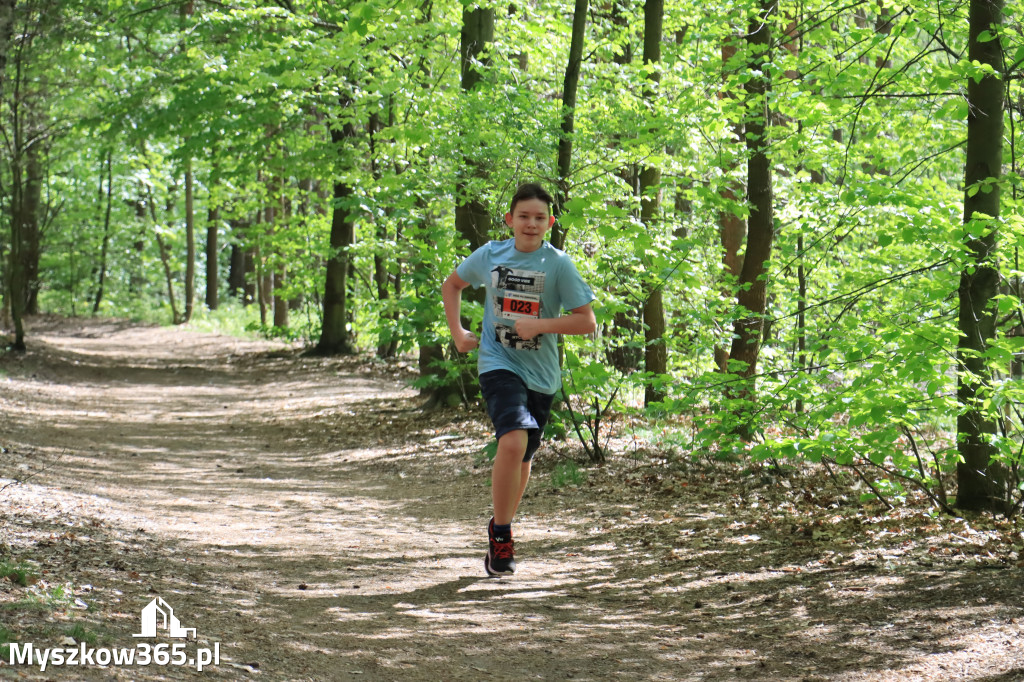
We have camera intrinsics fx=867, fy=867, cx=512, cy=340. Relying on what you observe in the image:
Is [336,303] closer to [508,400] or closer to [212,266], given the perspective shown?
[508,400]

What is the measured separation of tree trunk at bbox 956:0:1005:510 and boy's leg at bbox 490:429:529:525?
2.61 meters

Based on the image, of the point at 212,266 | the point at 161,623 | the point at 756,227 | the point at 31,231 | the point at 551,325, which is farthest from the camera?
the point at 212,266

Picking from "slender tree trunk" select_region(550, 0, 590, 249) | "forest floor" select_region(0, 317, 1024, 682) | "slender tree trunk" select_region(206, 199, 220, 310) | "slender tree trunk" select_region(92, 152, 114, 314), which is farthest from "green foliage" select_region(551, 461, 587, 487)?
"slender tree trunk" select_region(206, 199, 220, 310)

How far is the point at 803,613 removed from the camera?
4113 millimetres

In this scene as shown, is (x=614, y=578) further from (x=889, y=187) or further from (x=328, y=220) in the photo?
(x=328, y=220)

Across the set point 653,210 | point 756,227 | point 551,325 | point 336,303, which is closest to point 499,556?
point 551,325

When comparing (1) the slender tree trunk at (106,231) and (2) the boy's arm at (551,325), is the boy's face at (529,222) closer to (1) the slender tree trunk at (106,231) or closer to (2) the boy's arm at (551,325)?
(2) the boy's arm at (551,325)

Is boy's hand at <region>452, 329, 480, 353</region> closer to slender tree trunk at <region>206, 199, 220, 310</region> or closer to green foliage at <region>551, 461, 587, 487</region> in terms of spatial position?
green foliage at <region>551, 461, 587, 487</region>

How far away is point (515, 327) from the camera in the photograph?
445 centimetres

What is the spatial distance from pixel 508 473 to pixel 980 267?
316 cm

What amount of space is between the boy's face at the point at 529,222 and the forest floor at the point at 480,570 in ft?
6.05

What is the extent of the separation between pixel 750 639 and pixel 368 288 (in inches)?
552

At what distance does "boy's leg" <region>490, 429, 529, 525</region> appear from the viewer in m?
4.52

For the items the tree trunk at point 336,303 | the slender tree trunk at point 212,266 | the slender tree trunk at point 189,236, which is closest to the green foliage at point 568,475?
the tree trunk at point 336,303
